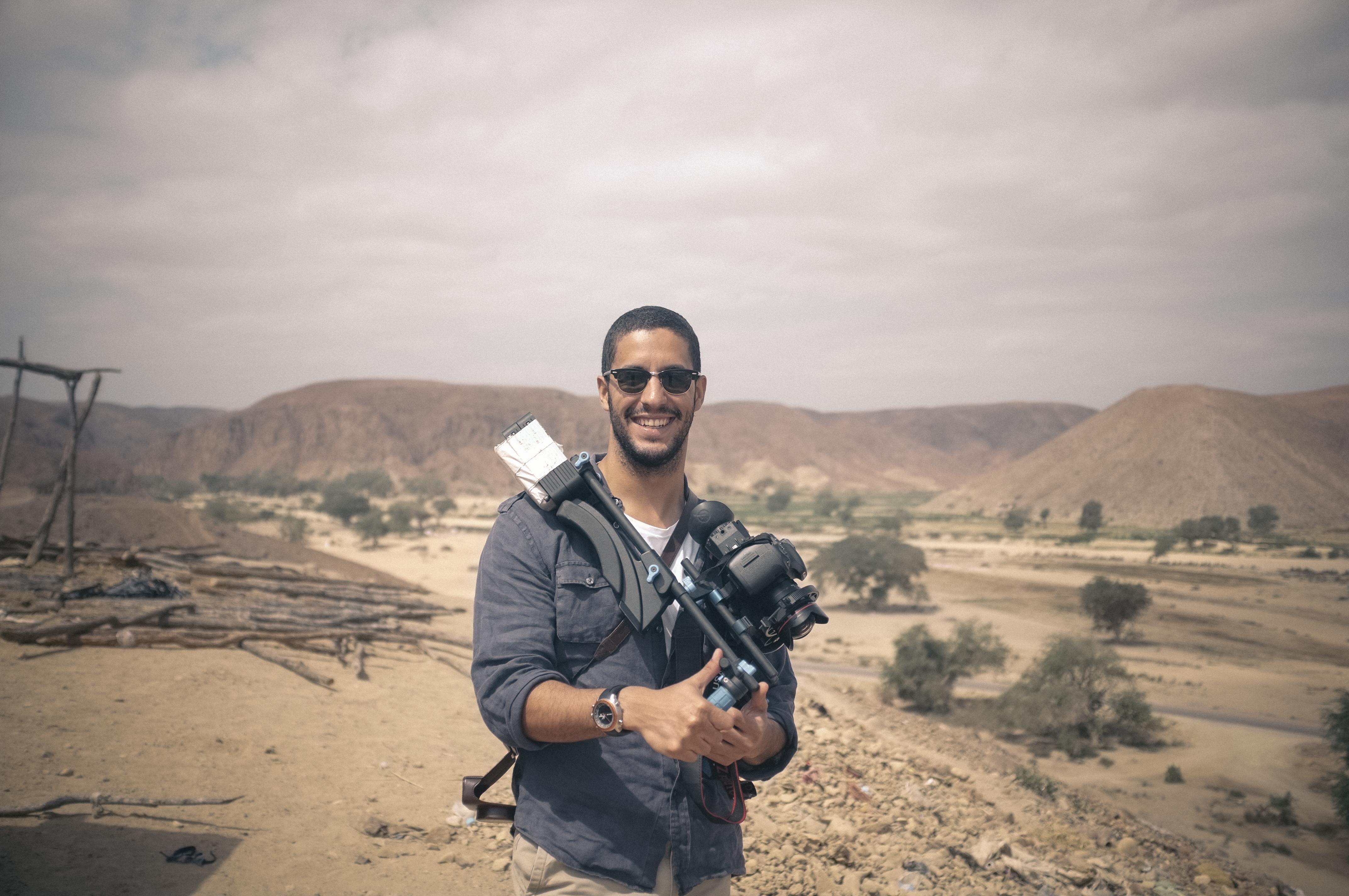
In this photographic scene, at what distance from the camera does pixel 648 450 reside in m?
2.34

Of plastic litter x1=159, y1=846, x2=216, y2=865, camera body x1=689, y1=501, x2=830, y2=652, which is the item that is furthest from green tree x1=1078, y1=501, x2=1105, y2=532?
camera body x1=689, y1=501, x2=830, y2=652

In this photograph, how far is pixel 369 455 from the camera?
11025 centimetres

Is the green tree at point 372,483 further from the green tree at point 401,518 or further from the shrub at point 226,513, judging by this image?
the shrub at point 226,513

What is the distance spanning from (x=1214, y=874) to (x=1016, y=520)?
59.8 m

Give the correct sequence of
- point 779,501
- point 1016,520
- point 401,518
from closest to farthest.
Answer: point 401,518 < point 1016,520 < point 779,501

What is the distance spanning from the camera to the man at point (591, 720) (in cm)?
186

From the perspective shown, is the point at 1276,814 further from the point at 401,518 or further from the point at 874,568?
the point at 401,518

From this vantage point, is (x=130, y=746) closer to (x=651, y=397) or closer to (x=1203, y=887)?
(x=651, y=397)

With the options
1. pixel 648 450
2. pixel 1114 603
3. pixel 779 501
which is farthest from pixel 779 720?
pixel 779 501

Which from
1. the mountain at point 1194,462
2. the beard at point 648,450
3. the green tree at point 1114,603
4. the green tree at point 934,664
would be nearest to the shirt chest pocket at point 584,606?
the beard at point 648,450

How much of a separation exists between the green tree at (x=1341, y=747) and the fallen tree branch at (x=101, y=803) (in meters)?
15.2

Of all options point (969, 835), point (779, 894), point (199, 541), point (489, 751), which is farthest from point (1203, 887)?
point (199, 541)

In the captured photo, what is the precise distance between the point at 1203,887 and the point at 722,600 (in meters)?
7.92

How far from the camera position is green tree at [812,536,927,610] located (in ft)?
110
